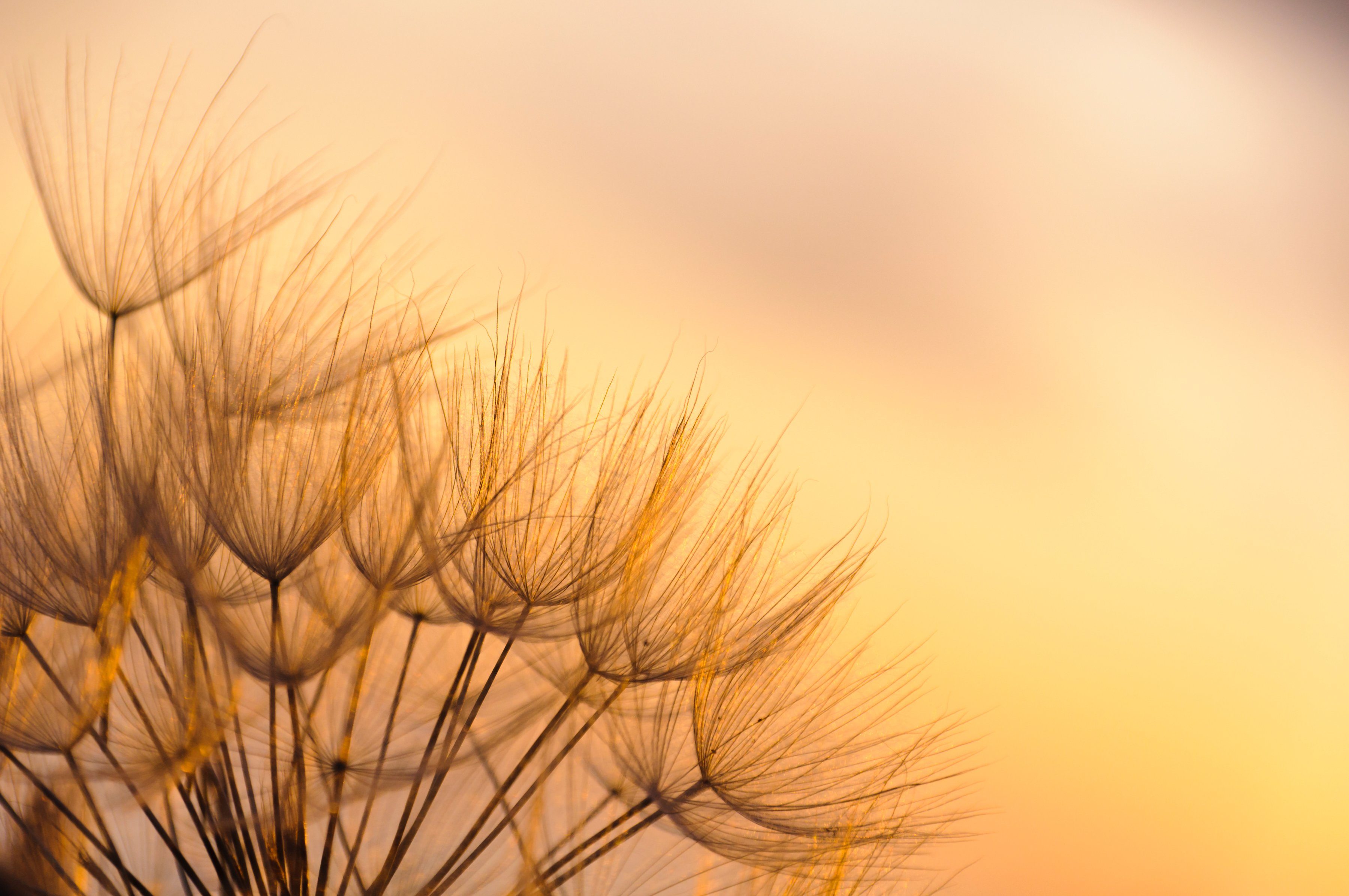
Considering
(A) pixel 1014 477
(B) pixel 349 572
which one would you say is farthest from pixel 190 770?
(A) pixel 1014 477

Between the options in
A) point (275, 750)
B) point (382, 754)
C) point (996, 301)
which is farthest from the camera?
point (996, 301)

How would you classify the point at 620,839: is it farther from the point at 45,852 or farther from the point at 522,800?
the point at 45,852

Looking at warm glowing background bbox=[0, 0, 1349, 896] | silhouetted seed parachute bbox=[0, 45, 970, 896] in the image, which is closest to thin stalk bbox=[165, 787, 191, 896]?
silhouetted seed parachute bbox=[0, 45, 970, 896]

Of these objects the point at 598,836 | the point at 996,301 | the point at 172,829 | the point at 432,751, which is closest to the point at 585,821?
the point at 598,836

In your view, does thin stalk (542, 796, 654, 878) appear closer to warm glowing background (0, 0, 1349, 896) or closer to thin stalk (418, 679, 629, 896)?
thin stalk (418, 679, 629, 896)

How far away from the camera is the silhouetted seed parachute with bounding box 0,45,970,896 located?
A: 896 mm

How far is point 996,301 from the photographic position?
1192 mm

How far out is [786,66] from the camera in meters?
1.18

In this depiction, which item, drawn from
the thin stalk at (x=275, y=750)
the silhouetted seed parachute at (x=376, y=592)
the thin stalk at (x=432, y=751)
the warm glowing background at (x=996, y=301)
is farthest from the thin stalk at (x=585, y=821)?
the warm glowing background at (x=996, y=301)

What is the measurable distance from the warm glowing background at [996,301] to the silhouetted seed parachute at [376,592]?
0.08 metres

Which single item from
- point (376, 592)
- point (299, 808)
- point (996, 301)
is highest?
point (996, 301)

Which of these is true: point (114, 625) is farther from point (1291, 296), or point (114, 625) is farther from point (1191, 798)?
point (1291, 296)

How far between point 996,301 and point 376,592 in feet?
3.03

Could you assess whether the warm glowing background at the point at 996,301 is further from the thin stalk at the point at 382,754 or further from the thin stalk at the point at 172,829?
the thin stalk at the point at 172,829
